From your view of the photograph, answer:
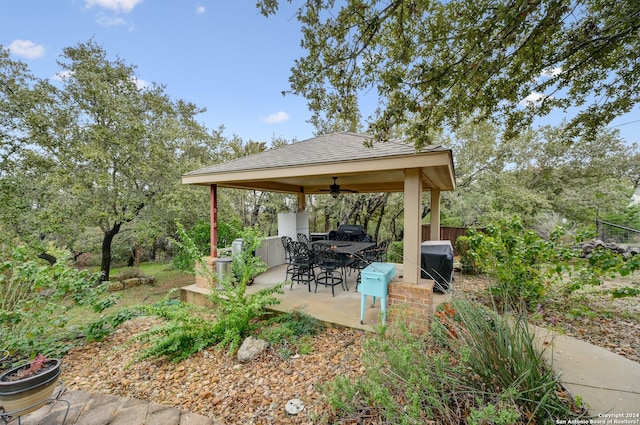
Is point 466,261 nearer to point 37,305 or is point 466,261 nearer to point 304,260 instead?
point 304,260

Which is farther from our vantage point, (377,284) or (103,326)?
(103,326)

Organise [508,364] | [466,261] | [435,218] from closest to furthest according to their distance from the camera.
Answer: [508,364], [466,261], [435,218]

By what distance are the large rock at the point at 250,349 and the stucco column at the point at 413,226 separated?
2.16 m

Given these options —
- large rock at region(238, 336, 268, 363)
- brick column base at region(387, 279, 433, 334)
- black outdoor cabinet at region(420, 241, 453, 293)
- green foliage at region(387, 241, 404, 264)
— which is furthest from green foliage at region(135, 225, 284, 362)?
green foliage at region(387, 241, 404, 264)

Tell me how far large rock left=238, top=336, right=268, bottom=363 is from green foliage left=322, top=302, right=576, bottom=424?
133 cm

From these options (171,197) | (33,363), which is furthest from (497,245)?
(171,197)

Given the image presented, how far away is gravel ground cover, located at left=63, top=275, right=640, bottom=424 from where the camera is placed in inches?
103

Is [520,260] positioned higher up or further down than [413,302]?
higher up

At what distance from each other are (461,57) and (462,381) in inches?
134

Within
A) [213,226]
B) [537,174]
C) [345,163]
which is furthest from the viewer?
[537,174]

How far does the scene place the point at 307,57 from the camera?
3053 mm

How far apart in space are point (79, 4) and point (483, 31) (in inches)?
373

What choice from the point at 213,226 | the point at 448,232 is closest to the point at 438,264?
the point at 213,226

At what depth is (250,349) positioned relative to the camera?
3383mm
